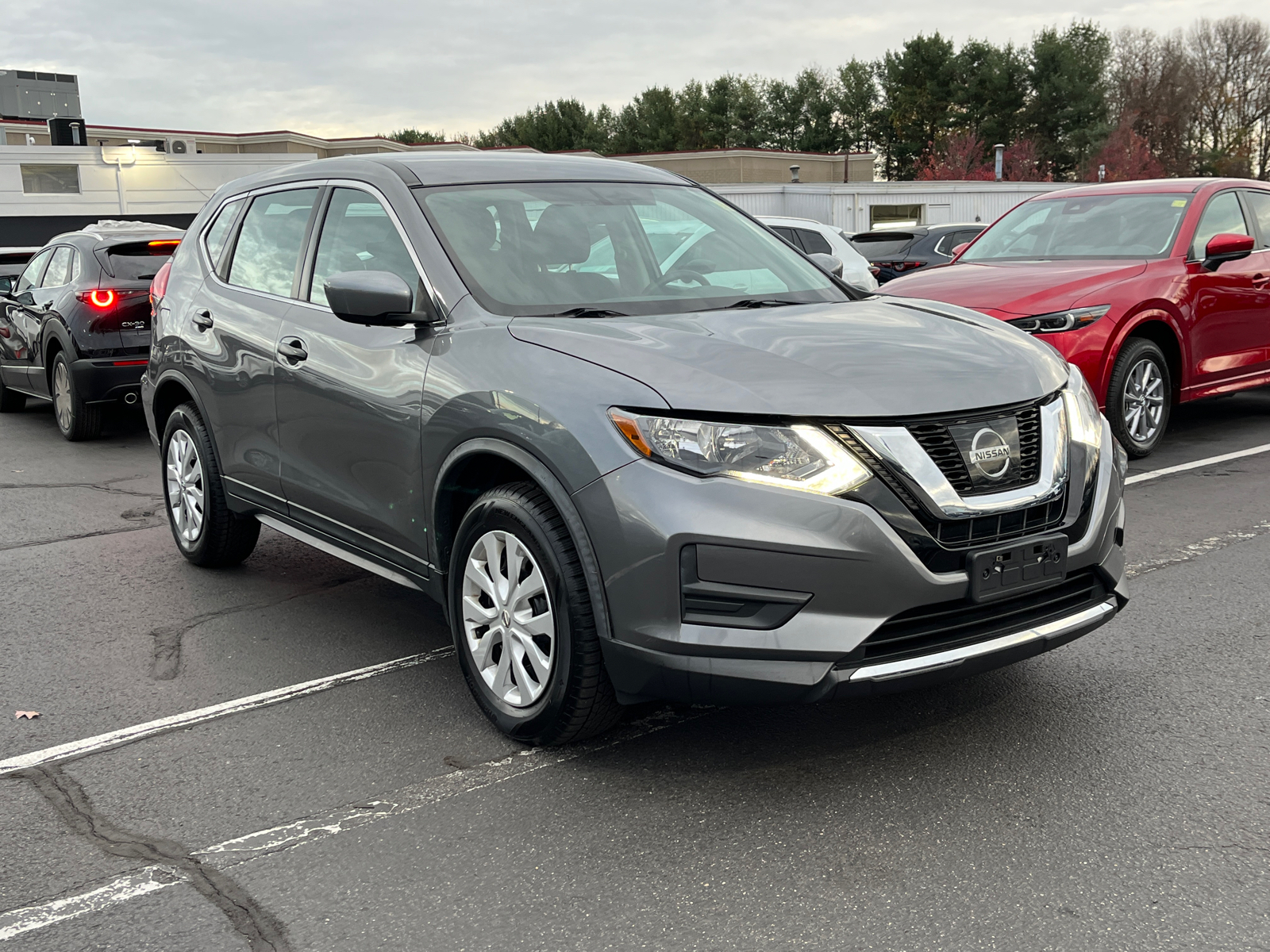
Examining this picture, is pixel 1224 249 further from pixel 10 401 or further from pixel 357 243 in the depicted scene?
pixel 10 401

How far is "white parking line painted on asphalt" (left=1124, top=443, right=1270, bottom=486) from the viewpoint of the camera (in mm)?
7598

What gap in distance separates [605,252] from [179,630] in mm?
2439

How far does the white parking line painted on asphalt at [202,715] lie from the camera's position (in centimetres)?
389

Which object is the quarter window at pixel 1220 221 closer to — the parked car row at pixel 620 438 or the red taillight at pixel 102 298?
the parked car row at pixel 620 438

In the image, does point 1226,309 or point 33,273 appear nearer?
point 1226,309

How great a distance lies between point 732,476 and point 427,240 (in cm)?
163

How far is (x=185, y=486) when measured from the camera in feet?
19.8

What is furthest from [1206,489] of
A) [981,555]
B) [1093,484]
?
[981,555]

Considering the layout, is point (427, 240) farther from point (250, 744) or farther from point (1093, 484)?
point (1093, 484)

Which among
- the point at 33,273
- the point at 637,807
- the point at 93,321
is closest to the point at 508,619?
the point at 637,807

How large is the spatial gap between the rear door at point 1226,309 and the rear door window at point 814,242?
18.2ft

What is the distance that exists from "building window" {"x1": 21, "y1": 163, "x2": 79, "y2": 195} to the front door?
41.6 m

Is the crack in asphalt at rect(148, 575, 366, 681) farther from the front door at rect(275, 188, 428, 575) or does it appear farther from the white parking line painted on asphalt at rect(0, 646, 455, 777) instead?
the front door at rect(275, 188, 428, 575)

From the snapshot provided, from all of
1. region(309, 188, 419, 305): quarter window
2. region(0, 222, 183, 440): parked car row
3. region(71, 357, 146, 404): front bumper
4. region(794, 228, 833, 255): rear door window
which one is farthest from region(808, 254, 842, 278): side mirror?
region(794, 228, 833, 255): rear door window
